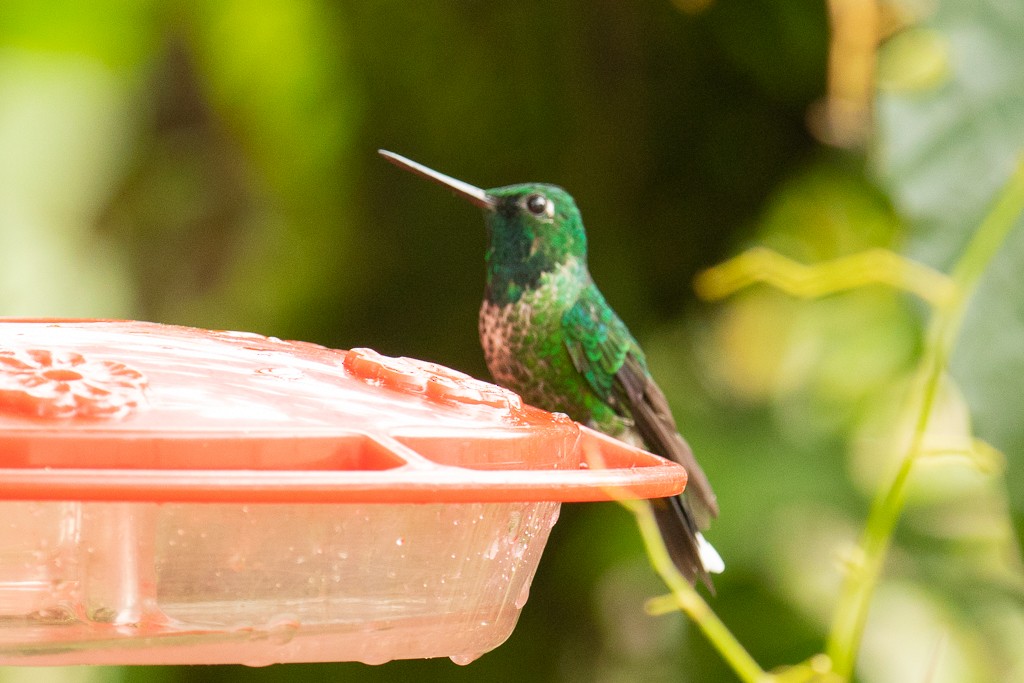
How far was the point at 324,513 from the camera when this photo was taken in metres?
1.14

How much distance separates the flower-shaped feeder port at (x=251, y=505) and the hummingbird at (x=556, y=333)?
3.38ft

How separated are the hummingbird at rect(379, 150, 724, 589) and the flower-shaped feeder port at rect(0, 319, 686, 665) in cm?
103

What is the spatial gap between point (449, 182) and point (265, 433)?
3.72 ft

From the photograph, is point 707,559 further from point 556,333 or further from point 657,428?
point 556,333

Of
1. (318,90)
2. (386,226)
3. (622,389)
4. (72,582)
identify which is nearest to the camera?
(72,582)

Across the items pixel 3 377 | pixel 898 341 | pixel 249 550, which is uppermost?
pixel 3 377

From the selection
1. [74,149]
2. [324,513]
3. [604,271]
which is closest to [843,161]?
[604,271]

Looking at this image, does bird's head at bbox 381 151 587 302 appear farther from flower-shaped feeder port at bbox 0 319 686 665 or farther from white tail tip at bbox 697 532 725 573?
flower-shaped feeder port at bbox 0 319 686 665

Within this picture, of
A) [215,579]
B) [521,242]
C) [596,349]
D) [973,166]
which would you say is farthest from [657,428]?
[215,579]

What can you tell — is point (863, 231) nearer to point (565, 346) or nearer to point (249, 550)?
point (565, 346)

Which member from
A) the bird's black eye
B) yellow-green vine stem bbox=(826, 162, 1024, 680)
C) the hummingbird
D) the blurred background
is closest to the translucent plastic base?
yellow-green vine stem bbox=(826, 162, 1024, 680)

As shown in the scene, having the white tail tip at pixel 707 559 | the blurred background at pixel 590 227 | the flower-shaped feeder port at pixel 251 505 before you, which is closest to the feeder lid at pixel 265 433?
the flower-shaped feeder port at pixel 251 505

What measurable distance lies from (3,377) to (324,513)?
0.32 metres

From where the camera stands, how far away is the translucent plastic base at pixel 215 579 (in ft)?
3.67
